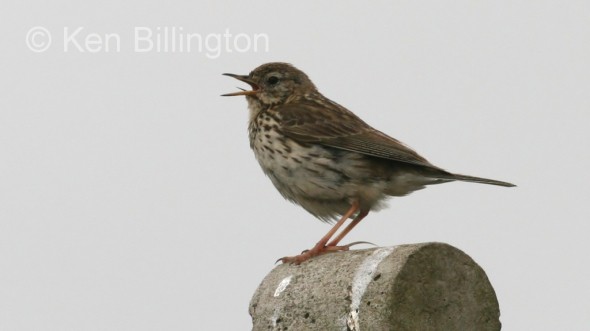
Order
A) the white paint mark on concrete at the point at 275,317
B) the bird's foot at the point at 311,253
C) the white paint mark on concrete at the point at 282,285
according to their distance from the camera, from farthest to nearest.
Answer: the bird's foot at the point at 311,253, the white paint mark on concrete at the point at 282,285, the white paint mark on concrete at the point at 275,317

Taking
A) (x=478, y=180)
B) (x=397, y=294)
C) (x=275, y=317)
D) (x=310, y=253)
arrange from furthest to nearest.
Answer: (x=478, y=180)
(x=310, y=253)
(x=275, y=317)
(x=397, y=294)

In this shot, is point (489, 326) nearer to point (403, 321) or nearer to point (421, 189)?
point (403, 321)

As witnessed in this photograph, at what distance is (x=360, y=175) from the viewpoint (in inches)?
409

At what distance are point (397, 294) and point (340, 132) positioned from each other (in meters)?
3.40

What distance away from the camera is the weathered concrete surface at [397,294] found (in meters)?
7.78

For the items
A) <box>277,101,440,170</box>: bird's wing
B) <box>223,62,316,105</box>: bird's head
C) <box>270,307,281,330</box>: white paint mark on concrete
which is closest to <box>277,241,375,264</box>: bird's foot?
<box>270,307,281,330</box>: white paint mark on concrete

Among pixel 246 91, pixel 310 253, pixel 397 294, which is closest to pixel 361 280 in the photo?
pixel 397 294

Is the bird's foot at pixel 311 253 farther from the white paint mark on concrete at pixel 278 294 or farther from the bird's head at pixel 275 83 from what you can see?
the bird's head at pixel 275 83

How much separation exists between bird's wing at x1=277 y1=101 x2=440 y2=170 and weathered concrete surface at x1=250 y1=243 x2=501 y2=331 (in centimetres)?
207

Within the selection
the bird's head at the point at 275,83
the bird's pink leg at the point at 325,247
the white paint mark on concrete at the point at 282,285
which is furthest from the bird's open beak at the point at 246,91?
the white paint mark on concrete at the point at 282,285

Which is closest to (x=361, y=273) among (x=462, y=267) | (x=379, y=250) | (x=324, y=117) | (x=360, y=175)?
(x=379, y=250)

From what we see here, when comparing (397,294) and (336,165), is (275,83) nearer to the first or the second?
(336,165)

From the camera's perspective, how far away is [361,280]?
7.98m

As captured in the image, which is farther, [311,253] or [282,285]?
[311,253]
